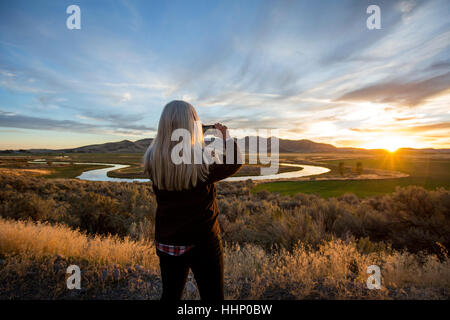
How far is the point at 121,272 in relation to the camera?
3.97 m

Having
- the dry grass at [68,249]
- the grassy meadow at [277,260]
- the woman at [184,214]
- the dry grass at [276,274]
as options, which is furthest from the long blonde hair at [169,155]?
the dry grass at [68,249]

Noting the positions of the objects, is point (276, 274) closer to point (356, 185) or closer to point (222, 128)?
point (222, 128)

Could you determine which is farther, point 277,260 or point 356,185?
point 356,185

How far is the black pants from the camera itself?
6.34ft

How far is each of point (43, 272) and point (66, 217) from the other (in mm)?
5451

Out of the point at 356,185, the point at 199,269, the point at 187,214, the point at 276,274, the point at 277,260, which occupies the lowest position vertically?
the point at 356,185

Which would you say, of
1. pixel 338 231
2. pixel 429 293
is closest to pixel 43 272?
pixel 429 293

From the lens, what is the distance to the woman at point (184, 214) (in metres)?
1.90

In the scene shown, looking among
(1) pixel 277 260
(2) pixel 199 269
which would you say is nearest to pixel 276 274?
(1) pixel 277 260

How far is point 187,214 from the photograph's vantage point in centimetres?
192

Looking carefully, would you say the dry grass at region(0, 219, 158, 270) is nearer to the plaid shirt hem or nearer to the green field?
the plaid shirt hem

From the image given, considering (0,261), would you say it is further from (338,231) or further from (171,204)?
(338,231)

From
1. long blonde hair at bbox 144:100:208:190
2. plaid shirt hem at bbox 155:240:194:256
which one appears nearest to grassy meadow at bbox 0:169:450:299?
plaid shirt hem at bbox 155:240:194:256

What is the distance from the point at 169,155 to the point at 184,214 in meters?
0.54
